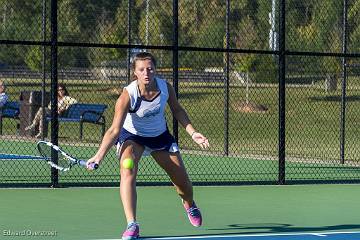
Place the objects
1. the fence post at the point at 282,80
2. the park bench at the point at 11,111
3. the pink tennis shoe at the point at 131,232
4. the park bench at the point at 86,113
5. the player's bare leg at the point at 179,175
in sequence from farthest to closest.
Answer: the park bench at the point at 11,111 → the park bench at the point at 86,113 → the fence post at the point at 282,80 → the player's bare leg at the point at 179,175 → the pink tennis shoe at the point at 131,232

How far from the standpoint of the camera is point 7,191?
13477 mm

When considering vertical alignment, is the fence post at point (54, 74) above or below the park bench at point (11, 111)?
above

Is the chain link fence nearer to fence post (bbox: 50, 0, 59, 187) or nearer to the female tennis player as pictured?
fence post (bbox: 50, 0, 59, 187)

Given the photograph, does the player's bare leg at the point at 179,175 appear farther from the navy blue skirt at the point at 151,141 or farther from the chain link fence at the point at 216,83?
the chain link fence at the point at 216,83

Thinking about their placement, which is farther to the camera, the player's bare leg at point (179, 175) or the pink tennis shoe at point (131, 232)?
the player's bare leg at point (179, 175)

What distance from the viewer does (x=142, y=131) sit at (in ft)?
33.4

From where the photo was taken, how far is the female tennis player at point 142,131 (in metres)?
Result: 9.91

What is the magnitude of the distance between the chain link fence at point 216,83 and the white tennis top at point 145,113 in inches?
188

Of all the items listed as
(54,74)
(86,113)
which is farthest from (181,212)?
(86,113)

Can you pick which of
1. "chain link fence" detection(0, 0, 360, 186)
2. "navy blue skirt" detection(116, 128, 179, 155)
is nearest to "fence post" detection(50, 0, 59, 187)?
"chain link fence" detection(0, 0, 360, 186)

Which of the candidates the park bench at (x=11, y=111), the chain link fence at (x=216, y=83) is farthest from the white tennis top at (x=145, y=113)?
A: the park bench at (x=11, y=111)

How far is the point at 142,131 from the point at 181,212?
1.93 meters

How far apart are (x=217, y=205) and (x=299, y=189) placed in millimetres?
2074

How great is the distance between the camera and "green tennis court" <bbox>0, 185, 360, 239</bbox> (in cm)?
1059
